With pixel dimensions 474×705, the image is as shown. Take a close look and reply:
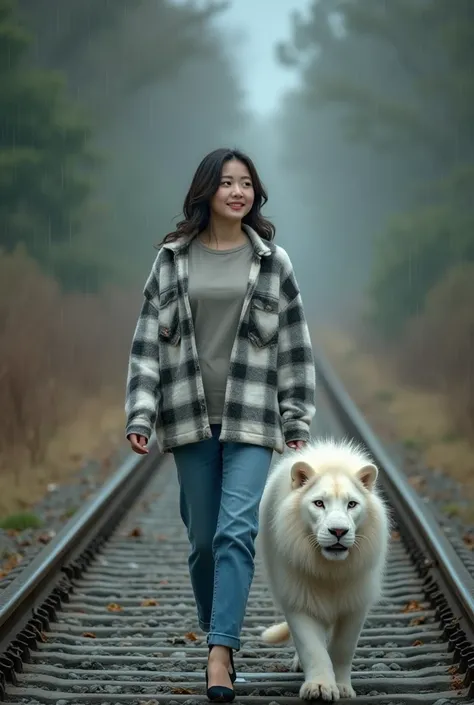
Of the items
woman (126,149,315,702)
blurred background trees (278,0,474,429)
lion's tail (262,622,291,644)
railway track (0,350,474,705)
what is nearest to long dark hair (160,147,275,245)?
woman (126,149,315,702)

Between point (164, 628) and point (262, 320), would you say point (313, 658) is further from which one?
point (164, 628)

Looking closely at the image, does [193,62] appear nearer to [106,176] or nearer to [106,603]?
[106,176]

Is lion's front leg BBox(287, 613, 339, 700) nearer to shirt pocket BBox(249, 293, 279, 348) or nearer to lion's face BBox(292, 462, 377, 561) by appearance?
lion's face BBox(292, 462, 377, 561)

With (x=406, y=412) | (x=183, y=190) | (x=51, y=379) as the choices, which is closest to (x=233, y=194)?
(x=51, y=379)

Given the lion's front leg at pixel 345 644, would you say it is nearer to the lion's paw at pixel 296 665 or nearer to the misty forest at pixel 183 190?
the lion's paw at pixel 296 665

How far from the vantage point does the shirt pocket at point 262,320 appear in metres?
4.74

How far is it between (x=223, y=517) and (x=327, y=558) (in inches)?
17.2

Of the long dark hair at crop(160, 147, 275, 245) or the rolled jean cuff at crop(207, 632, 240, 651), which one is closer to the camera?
the rolled jean cuff at crop(207, 632, 240, 651)

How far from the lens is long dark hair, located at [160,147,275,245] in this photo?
15.9 ft

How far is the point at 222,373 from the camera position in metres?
4.74

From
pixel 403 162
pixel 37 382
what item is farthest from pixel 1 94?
pixel 403 162

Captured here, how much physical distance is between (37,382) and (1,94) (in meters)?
7.15

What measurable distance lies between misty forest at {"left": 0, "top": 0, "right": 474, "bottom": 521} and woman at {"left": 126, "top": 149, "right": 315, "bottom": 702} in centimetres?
532

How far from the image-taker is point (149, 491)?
1084cm
